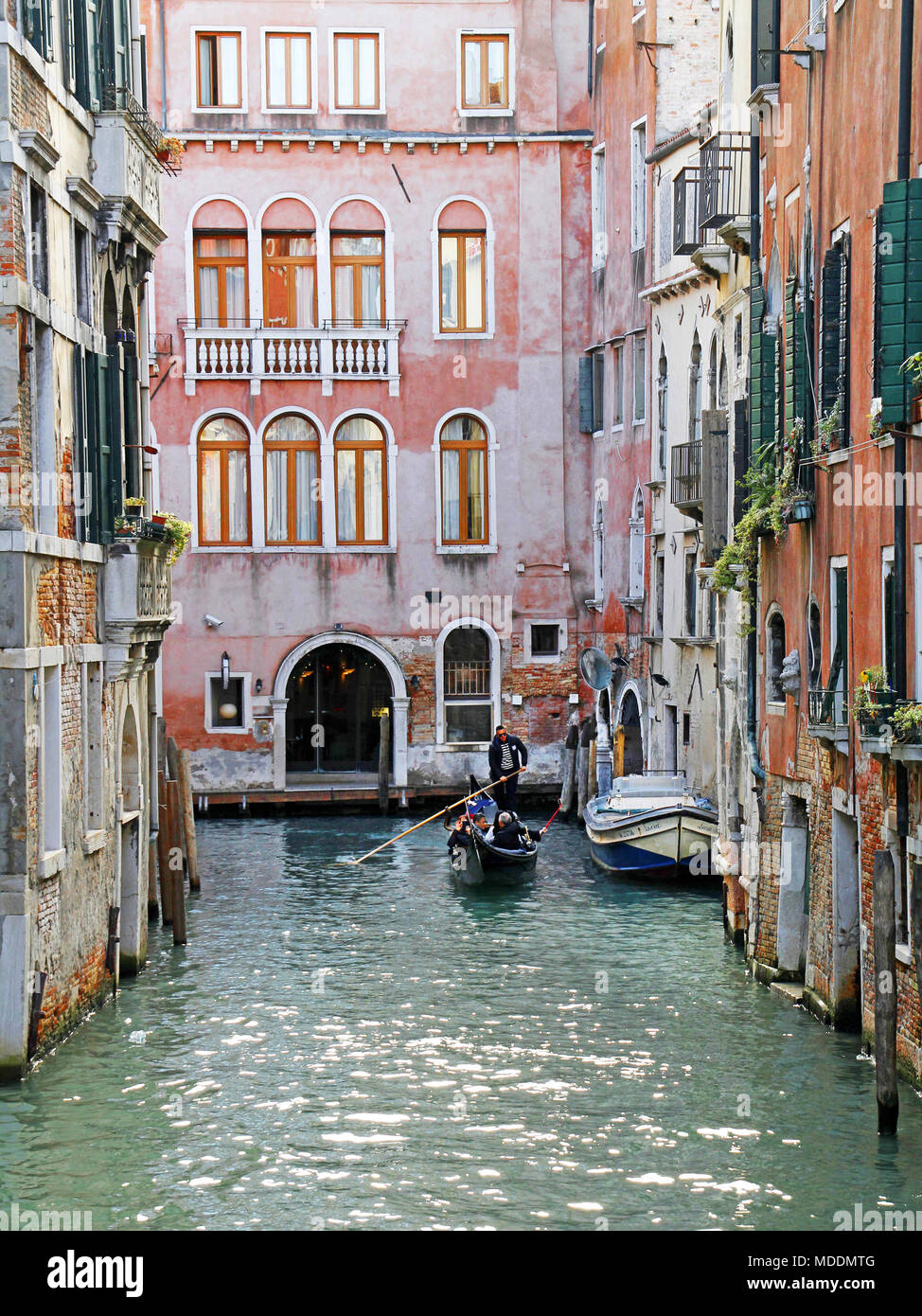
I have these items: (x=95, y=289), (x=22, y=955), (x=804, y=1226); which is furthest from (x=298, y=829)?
(x=804, y=1226)

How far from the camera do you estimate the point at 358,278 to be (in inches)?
1045

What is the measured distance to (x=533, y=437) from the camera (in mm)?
26625

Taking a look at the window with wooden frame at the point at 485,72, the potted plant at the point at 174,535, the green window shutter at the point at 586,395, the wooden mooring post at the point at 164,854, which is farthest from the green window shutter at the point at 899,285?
the window with wooden frame at the point at 485,72

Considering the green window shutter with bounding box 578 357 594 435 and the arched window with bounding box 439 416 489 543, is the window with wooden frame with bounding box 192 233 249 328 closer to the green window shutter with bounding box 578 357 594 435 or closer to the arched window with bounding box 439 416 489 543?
the arched window with bounding box 439 416 489 543

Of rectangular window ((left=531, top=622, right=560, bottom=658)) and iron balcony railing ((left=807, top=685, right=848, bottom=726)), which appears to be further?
rectangular window ((left=531, top=622, right=560, bottom=658))

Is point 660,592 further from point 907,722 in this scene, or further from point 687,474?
point 907,722

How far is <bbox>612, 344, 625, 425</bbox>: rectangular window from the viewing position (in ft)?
82.5

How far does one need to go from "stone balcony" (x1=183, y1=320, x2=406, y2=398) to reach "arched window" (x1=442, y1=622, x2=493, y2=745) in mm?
3534

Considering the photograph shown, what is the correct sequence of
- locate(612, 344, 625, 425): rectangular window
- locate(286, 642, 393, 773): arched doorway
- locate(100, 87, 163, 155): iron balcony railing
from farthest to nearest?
1. locate(286, 642, 393, 773): arched doorway
2. locate(612, 344, 625, 425): rectangular window
3. locate(100, 87, 163, 155): iron balcony railing

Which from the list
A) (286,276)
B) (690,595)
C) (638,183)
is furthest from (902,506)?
(286,276)

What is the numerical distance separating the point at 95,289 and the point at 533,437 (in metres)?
13.8

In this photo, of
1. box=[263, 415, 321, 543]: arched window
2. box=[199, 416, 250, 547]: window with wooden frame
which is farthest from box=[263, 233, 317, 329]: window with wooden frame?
box=[199, 416, 250, 547]: window with wooden frame

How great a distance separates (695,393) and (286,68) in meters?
8.48
